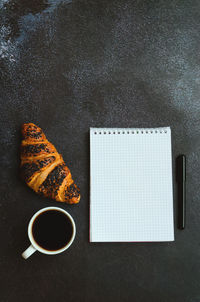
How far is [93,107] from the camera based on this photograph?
0.81 m

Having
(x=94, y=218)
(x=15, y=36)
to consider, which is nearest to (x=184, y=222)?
(x=94, y=218)

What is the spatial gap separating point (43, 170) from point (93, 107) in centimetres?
25

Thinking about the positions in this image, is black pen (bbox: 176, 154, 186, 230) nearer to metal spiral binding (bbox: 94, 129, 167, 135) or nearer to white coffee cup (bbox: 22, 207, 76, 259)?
metal spiral binding (bbox: 94, 129, 167, 135)

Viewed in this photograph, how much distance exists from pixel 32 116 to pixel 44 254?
16.7 inches

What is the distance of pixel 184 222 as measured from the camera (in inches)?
31.2

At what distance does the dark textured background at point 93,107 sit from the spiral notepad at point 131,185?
28mm

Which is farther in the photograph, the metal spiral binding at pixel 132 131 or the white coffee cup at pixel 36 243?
the metal spiral binding at pixel 132 131

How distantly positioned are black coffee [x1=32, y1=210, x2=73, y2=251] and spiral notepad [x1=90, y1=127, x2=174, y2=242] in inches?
3.8

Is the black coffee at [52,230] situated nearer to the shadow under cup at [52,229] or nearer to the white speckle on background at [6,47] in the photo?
the shadow under cup at [52,229]

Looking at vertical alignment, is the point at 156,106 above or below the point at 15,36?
below

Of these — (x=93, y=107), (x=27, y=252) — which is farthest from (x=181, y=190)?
(x=27, y=252)

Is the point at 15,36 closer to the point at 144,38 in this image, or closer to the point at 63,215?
the point at 144,38

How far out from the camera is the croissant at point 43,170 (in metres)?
0.74

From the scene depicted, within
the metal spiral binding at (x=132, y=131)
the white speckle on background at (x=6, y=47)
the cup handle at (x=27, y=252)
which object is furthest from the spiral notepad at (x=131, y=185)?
the white speckle on background at (x=6, y=47)
